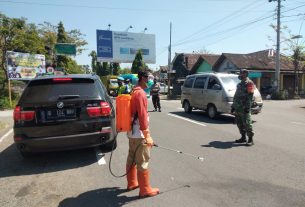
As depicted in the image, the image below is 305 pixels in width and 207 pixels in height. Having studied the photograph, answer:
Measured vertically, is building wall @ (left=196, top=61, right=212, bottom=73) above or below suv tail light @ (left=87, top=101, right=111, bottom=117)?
above

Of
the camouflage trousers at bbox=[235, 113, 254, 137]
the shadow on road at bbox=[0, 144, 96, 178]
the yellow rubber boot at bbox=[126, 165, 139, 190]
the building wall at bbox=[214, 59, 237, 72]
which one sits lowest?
the shadow on road at bbox=[0, 144, 96, 178]

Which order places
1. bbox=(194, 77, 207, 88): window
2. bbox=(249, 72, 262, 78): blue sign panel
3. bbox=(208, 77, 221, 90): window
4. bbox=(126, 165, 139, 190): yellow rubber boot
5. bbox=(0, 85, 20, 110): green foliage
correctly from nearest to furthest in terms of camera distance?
bbox=(126, 165, 139, 190): yellow rubber boot → bbox=(208, 77, 221, 90): window → bbox=(194, 77, 207, 88): window → bbox=(0, 85, 20, 110): green foliage → bbox=(249, 72, 262, 78): blue sign panel

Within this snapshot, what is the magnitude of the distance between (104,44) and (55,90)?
38.3 m

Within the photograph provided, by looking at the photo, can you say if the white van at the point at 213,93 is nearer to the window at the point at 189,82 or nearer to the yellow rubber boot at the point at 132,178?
the window at the point at 189,82

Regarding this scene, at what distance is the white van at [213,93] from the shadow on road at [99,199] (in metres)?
7.78

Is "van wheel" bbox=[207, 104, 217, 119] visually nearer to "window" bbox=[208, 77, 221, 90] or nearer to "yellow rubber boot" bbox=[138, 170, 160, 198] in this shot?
"window" bbox=[208, 77, 221, 90]

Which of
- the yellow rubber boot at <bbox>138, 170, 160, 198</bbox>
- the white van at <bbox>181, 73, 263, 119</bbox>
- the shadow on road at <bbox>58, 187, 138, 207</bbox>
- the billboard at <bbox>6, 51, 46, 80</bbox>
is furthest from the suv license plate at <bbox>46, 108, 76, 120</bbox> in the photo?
the billboard at <bbox>6, 51, 46, 80</bbox>

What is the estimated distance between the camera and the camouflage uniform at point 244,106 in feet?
26.3

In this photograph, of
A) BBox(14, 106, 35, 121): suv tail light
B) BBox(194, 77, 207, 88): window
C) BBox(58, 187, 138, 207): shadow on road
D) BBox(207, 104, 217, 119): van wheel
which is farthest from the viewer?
BBox(194, 77, 207, 88): window

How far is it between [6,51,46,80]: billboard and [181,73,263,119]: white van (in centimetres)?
1098

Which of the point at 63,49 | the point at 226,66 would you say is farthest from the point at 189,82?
the point at 226,66

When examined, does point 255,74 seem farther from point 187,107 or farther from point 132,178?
point 132,178

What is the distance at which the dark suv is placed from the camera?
605 centimetres

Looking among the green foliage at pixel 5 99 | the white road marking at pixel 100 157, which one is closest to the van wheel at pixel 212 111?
the white road marking at pixel 100 157
